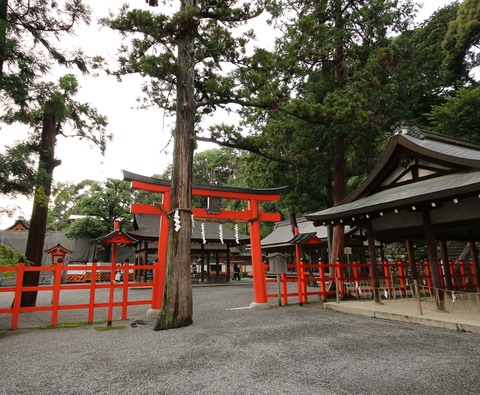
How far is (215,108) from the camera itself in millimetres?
8750

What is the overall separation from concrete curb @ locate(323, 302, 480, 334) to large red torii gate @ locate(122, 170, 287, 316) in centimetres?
231

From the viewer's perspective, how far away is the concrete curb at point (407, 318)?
568cm

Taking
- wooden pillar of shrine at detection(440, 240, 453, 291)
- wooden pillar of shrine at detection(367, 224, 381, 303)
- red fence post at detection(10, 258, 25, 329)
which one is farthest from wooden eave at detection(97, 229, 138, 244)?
wooden pillar of shrine at detection(440, 240, 453, 291)

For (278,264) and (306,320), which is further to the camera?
(278,264)

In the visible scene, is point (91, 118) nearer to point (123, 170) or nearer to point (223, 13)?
point (123, 170)

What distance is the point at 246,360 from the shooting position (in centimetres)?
415

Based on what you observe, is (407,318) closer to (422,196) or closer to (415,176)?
(422,196)

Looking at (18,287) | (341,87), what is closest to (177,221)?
(18,287)

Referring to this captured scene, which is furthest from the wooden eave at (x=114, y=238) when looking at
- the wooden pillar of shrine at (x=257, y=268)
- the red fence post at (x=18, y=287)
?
the wooden pillar of shrine at (x=257, y=268)

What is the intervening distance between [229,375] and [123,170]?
6029mm

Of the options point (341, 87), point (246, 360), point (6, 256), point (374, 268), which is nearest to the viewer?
point (246, 360)

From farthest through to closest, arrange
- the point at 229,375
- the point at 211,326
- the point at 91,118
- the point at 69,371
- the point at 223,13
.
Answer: the point at 91,118 → the point at 223,13 → the point at 211,326 → the point at 69,371 → the point at 229,375

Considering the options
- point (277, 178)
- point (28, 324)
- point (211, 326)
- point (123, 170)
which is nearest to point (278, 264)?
point (277, 178)

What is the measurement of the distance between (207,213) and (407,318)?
6.04 m
